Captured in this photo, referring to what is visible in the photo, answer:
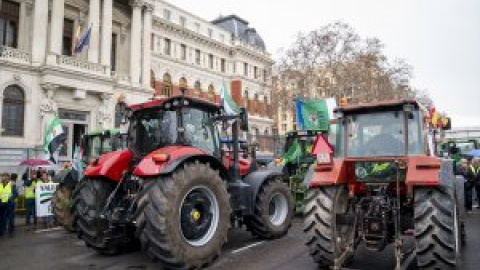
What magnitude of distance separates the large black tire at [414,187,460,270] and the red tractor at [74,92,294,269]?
304cm

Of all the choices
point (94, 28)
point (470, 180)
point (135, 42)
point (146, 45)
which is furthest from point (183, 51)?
point (470, 180)

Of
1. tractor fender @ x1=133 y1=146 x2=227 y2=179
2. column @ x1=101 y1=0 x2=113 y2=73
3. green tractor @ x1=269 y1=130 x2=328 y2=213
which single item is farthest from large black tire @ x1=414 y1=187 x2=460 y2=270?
column @ x1=101 y1=0 x2=113 y2=73

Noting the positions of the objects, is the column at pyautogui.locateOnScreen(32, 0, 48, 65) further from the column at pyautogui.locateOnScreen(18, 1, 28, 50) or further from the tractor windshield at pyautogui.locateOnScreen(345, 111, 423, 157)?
the tractor windshield at pyautogui.locateOnScreen(345, 111, 423, 157)

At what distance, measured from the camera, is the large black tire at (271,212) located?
27.6ft

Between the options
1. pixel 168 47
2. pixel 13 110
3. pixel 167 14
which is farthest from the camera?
pixel 167 14

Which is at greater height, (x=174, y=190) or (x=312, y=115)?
(x=312, y=115)

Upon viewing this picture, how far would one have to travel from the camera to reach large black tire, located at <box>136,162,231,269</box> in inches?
229

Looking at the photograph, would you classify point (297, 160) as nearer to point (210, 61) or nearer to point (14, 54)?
point (14, 54)

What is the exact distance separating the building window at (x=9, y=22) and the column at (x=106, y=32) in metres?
5.49

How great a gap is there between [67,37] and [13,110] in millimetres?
7597

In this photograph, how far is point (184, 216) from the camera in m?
6.38

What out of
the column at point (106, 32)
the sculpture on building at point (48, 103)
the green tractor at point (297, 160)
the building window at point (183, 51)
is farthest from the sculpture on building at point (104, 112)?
the green tractor at point (297, 160)

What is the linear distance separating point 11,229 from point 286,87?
28.2 metres

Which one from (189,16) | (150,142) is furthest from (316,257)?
(189,16)
